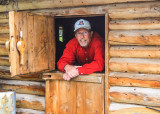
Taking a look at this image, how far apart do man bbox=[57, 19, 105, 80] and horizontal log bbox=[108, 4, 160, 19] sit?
2.46 ft

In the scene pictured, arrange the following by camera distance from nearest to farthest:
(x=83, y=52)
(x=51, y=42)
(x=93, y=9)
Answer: (x=93, y=9)
(x=51, y=42)
(x=83, y=52)

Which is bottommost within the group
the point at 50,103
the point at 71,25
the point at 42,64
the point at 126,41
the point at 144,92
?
the point at 50,103

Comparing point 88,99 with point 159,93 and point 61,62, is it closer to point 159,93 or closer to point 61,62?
point 61,62

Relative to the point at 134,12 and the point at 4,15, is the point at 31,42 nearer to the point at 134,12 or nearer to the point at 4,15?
the point at 4,15

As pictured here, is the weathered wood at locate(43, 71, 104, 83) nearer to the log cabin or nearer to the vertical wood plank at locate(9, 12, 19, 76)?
the log cabin

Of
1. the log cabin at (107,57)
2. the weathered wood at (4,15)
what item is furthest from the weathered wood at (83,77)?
the weathered wood at (4,15)

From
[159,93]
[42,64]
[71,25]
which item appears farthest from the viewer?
[71,25]

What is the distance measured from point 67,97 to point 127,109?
1.25m

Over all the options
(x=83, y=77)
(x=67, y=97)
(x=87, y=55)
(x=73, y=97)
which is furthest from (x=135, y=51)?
(x=67, y=97)

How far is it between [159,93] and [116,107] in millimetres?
880

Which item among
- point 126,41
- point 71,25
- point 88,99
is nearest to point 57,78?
point 88,99

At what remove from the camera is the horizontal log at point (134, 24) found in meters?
3.63

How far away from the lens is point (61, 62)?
14.1 feet

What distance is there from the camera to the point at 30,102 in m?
5.02
